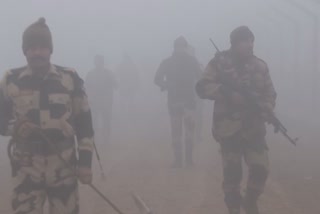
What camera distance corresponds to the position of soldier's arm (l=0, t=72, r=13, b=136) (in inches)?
187

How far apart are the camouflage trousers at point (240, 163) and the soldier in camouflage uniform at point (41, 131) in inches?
86.9

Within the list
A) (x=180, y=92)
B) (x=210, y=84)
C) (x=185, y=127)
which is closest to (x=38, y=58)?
(x=210, y=84)

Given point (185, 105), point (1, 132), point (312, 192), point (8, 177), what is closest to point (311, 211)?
point (312, 192)

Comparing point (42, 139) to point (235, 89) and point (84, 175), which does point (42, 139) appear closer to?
point (84, 175)

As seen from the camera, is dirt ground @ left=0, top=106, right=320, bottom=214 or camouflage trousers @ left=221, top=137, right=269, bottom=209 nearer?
A: camouflage trousers @ left=221, top=137, right=269, bottom=209

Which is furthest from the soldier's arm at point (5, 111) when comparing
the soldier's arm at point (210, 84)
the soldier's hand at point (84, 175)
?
the soldier's arm at point (210, 84)

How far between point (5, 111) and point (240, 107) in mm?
2671

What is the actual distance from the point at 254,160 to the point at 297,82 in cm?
1875

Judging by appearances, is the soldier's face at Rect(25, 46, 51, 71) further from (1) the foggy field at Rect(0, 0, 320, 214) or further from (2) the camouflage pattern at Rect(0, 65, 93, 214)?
(1) the foggy field at Rect(0, 0, 320, 214)

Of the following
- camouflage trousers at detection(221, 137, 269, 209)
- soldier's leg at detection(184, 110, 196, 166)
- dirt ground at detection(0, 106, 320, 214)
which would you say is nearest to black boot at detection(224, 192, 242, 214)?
camouflage trousers at detection(221, 137, 269, 209)

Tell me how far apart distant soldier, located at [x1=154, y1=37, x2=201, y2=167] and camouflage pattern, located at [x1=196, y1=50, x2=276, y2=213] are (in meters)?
3.88

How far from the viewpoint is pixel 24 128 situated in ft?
15.0

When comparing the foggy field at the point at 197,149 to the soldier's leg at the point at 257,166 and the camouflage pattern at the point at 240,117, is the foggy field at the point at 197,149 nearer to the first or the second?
the soldier's leg at the point at 257,166

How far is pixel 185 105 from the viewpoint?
10.5 metres
